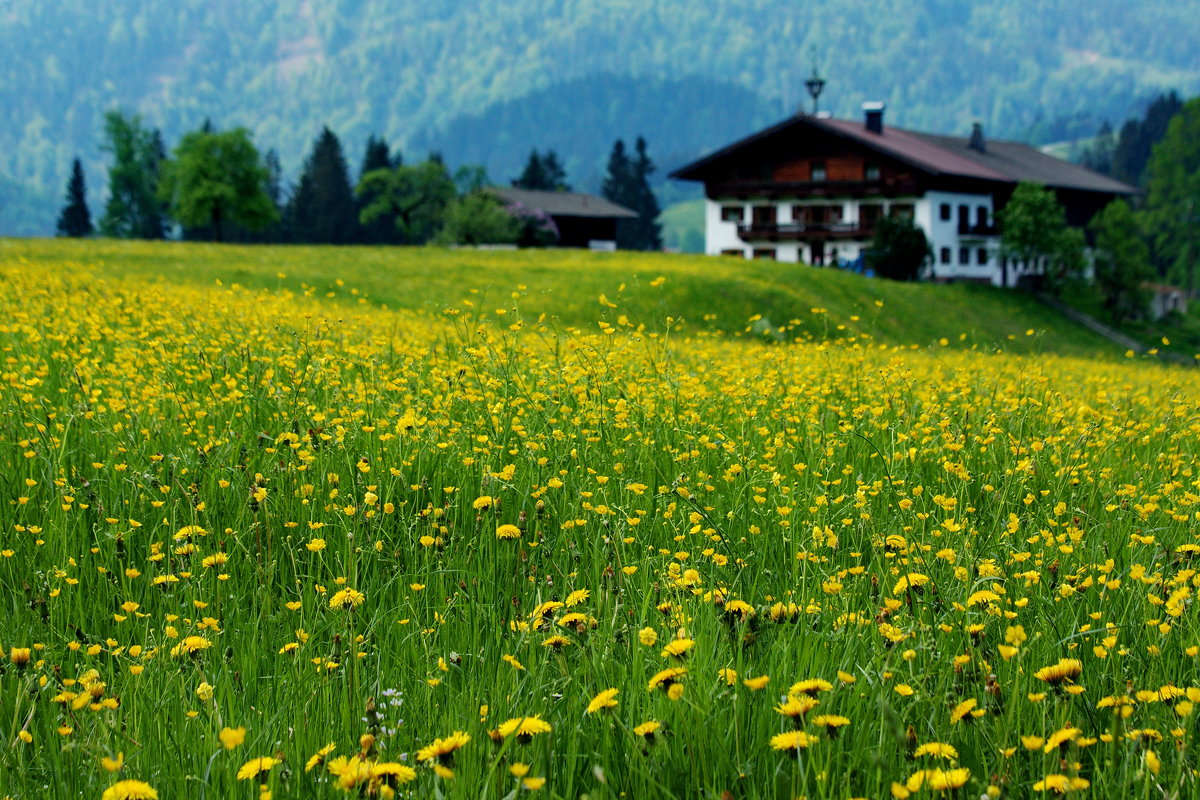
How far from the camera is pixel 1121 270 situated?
198ft

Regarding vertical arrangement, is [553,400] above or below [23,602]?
above

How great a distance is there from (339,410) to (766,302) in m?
29.1

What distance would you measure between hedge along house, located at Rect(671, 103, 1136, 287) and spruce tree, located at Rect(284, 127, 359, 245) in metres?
41.7

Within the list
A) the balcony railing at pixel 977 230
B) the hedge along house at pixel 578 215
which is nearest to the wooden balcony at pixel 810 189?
the balcony railing at pixel 977 230

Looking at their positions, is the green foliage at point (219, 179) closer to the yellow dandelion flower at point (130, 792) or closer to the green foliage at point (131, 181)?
the green foliage at point (131, 181)

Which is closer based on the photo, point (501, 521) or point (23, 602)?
point (23, 602)

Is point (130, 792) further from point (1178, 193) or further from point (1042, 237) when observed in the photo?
point (1178, 193)

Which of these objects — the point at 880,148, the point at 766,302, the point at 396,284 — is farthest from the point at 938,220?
the point at 396,284

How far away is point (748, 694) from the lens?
2.97 meters

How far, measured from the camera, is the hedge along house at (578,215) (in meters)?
88.5

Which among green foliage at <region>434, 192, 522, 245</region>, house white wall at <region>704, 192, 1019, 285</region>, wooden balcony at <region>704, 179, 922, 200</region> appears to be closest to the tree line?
green foliage at <region>434, 192, 522, 245</region>

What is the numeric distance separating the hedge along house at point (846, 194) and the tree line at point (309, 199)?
1649 cm

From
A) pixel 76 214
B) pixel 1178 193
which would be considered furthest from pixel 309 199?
pixel 1178 193

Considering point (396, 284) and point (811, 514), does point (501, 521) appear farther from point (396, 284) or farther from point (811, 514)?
point (396, 284)
